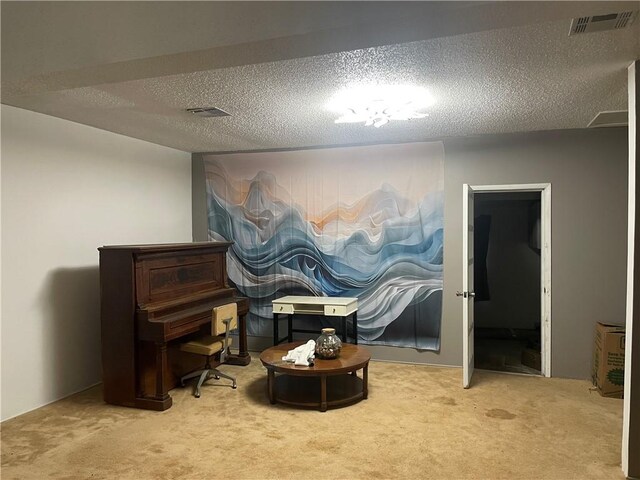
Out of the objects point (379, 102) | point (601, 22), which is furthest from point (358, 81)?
point (601, 22)

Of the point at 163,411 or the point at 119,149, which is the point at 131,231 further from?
the point at 163,411

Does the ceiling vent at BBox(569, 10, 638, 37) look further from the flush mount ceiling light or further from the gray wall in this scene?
the gray wall

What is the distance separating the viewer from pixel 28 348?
3.69 meters

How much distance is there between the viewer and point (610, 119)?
399 cm

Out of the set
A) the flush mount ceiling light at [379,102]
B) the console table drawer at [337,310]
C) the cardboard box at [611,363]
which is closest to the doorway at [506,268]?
the cardboard box at [611,363]

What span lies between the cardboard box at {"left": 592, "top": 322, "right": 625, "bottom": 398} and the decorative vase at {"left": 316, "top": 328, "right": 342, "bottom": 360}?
89.7 inches

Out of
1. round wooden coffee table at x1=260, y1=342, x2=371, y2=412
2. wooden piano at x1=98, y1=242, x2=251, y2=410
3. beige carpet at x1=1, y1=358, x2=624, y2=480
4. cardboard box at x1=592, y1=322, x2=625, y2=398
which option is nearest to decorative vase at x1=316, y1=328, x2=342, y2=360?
round wooden coffee table at x1=260, y1=342, x2=371, y2=412

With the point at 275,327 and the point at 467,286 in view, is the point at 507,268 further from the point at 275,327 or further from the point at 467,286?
the point at 275,327

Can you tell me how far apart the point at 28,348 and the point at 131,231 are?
1.48 metres

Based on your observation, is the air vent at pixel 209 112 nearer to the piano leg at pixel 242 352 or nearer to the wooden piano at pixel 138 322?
the wooden piano at pixel 138 322

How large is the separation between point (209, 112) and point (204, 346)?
1.99m

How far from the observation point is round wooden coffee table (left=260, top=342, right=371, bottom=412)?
12.2 feet

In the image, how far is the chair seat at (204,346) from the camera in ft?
13.5

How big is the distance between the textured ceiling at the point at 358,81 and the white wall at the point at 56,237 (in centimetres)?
24
